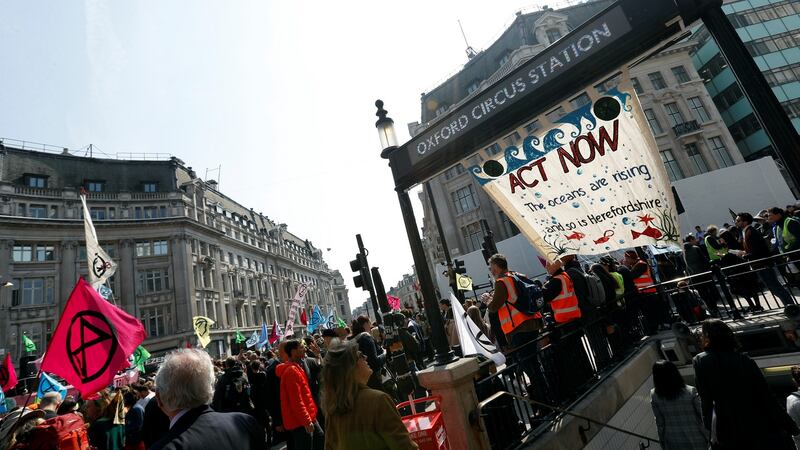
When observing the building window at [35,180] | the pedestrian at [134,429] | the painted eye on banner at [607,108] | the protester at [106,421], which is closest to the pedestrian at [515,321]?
the painted eye on banner at [607,108]

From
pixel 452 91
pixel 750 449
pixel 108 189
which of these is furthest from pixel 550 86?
pixel 108 189

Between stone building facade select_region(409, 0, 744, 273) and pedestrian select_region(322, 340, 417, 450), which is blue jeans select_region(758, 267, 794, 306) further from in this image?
stone building facade select_region(409, 0, 744, 273)

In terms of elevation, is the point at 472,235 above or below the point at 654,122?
below

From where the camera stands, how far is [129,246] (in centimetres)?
3747

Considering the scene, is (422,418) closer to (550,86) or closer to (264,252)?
(550,86)

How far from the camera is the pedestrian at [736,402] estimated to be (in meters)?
3.38

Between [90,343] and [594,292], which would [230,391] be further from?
[594,292]

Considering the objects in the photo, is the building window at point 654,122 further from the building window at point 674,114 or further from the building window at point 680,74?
the building window at point 680,74

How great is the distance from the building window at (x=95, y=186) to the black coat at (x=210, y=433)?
156 feet

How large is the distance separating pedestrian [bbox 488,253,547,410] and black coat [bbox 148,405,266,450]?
377 centimetres

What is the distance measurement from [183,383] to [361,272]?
11865mm

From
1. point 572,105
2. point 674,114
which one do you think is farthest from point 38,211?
point 674,114

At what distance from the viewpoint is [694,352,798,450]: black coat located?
337 cm

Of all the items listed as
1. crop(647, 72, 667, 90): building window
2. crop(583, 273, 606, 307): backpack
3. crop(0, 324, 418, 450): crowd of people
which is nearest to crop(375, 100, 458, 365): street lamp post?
crop(0, 324, 418, 450): crowd of people
